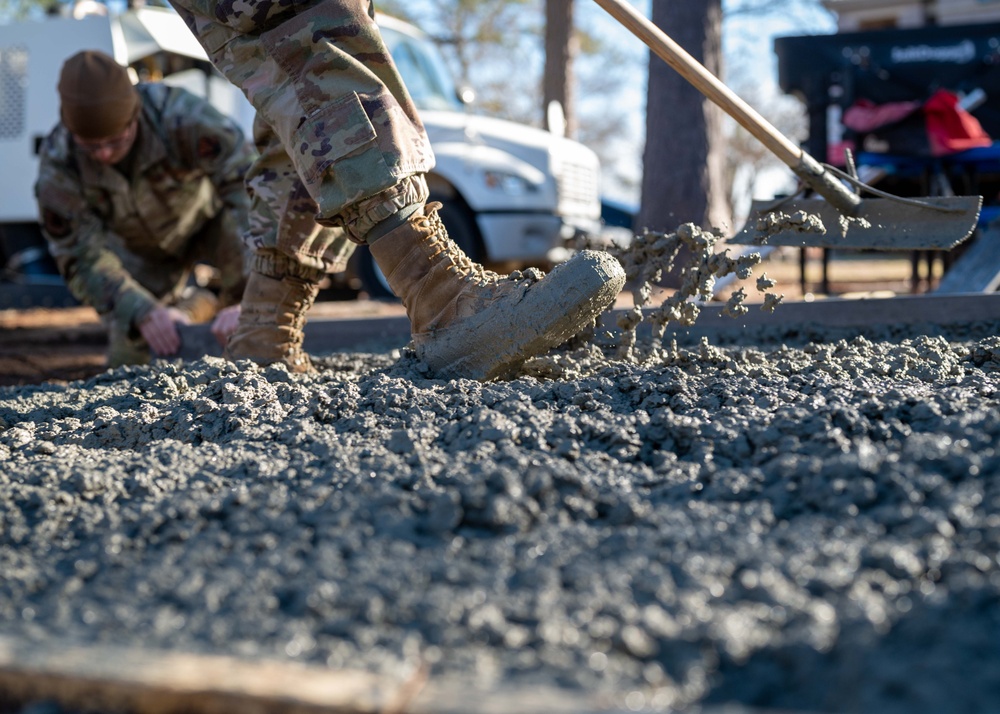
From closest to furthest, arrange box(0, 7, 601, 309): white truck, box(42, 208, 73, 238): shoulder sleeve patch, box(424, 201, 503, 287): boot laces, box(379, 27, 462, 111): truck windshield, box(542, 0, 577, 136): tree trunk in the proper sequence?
box(424, 201, 503, 287): boot laces < box(42, 208, 73, 238): shoulder sleeve patch < box(0, 7, 601, 309): white truck < box(379, 27, 462, 111): truck windshield < box(542, 0, 577, 136): tree trunk

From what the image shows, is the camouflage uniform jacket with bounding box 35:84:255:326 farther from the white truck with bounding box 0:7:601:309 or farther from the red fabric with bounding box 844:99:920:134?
the red fabric with bounding box 844:99:920:134

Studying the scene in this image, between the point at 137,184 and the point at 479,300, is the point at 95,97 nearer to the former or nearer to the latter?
the point at 137,184

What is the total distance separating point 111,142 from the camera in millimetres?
4172

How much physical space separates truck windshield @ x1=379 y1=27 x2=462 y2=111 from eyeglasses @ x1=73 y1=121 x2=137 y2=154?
381cm

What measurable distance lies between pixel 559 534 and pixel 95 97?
3.50m

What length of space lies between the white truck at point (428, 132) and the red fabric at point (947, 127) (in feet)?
8.78

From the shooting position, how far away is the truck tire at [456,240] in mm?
7688

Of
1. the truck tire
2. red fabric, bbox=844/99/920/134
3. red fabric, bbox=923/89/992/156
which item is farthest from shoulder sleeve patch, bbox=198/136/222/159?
red fabric, bbox=923/89/992/156

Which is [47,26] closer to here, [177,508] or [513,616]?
[177,508]

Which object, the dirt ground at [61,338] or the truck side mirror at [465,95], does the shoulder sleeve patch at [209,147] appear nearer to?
the dirt ground at [61,338]

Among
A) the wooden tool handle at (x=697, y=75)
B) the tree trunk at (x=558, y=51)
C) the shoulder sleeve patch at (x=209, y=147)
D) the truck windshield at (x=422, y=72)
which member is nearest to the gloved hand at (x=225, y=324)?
the shoulder sleeve patch at (x=209, y=147)

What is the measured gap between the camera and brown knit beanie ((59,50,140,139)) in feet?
13.0

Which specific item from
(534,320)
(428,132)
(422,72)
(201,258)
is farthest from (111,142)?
(422,72)

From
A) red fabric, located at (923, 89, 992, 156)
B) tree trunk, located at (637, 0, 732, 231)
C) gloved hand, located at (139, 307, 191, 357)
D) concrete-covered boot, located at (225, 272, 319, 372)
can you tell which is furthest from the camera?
tree trunk, located at (637, 0, 732, 231)
